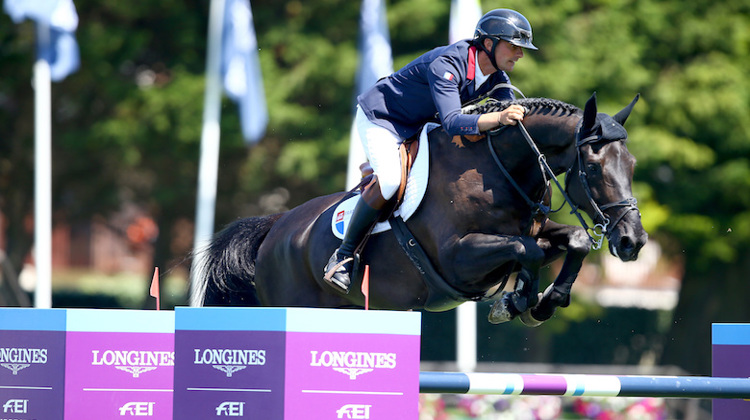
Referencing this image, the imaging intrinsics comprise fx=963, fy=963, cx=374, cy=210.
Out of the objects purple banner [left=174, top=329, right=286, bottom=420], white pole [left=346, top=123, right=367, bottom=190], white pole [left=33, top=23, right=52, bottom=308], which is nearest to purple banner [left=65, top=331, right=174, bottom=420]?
purple banner [left=174, top=329, right=286, bottom=420]

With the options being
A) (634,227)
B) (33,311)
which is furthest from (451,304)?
(33,311)

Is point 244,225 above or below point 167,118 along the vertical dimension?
below

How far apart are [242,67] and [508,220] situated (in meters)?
9.95

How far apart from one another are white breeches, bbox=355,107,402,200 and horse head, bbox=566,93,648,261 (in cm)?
105

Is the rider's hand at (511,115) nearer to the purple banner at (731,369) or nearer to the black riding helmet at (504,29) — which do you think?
the black riding helmet at (504,29)

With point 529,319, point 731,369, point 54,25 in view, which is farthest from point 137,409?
point 54,25

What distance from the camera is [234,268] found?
Answer: 6.96m

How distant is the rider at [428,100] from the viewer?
527cm

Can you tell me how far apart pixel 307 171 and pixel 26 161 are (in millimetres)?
6185

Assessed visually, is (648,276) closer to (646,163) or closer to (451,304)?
(646,163)

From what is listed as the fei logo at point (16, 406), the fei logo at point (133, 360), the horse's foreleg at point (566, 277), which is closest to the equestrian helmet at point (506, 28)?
the horse's foreleg at point (566, 277)

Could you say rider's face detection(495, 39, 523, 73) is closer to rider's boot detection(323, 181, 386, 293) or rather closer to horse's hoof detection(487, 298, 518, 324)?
rider's boot detection(323, 181, 386, 293)

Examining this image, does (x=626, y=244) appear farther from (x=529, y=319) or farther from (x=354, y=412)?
(x=354, y=412)

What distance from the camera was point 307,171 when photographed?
1692 cm
